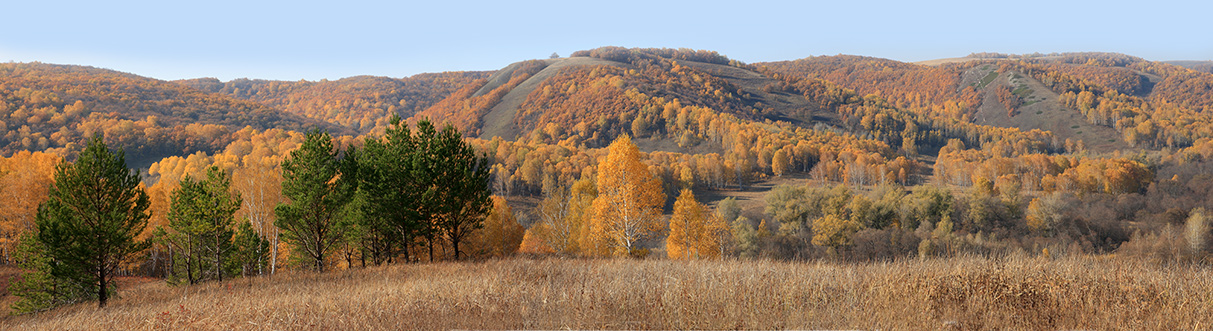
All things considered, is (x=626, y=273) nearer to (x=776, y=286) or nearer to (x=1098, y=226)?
(x=776, y=286)

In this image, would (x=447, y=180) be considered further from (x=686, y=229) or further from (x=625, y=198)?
(x=686, y=229)

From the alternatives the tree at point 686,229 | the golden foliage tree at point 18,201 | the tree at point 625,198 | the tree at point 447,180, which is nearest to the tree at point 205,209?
the tree at point 447,180

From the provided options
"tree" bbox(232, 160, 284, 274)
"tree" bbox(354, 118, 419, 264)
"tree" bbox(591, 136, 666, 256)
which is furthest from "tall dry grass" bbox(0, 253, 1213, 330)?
"tree" bbox(232, 160, 284, 274)

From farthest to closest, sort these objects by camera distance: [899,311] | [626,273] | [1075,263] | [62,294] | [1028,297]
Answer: [62,294] → [626,273] → [1075,263] → [1028,297] → [899,311]

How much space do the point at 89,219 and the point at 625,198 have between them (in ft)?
75.4

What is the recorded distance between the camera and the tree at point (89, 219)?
18203 mm

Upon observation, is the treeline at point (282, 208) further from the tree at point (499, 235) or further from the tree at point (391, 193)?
the tree at point (499, 235)

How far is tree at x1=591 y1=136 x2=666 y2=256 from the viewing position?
2886 cm

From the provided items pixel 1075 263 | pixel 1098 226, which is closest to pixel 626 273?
pixel 1075 263

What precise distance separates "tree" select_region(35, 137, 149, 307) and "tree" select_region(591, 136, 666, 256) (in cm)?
2026

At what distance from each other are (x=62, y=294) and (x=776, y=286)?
97.5 feet

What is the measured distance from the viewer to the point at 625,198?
29156 millimetres

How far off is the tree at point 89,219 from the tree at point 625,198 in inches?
798

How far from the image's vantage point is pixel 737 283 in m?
6.82
